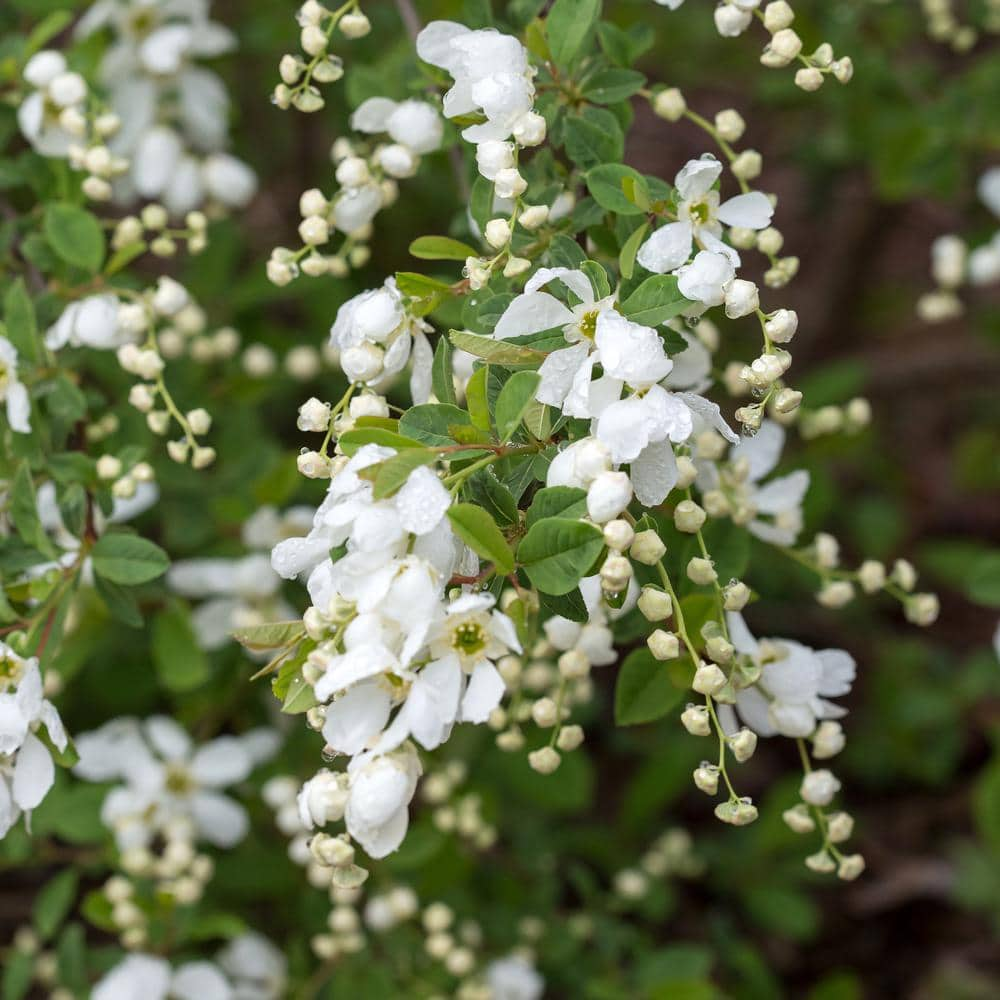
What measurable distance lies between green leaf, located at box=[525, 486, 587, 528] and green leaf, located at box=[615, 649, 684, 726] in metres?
0.34

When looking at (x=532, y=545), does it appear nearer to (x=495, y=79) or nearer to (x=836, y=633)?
(x=495, y=79)

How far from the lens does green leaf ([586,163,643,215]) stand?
1.17 m

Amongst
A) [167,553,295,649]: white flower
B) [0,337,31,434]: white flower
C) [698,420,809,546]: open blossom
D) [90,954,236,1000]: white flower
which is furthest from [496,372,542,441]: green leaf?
[90,954,236,1000]: white flower

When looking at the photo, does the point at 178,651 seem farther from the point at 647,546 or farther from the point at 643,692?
the point at 647,546

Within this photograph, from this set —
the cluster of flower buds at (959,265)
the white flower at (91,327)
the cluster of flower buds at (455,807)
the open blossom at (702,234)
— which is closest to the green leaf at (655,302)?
the open blossom at (702,234)

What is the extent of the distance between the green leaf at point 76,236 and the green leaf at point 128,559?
0.37m

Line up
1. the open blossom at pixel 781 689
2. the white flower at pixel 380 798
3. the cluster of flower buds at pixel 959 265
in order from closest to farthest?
1. the white flower at pixel 380 798
2. the open blossom at pixel 781 689
3. the cluster of flower buds at pixel 959 265

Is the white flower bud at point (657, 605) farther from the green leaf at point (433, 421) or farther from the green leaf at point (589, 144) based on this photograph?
the green leaf at point (589, 144)

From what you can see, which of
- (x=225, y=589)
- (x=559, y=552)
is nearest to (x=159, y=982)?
(x=225, y=589)

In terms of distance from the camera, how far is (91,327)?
1.42m

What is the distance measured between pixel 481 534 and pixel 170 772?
1.17 meters

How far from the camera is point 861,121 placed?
2477 mm

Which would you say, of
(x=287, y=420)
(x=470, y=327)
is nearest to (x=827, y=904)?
(x=287, y=420)

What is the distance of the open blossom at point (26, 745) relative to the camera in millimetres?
1093
